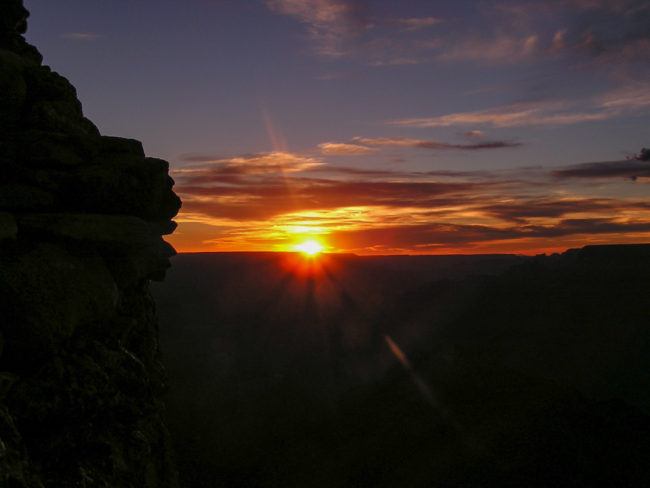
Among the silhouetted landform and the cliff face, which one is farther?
the silhouetted landform

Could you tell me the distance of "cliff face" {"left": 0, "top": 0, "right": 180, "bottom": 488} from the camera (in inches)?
403

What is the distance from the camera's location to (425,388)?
3319 cm

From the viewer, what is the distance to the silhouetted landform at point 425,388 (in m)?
23.3

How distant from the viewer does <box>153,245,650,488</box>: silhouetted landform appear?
23266 millimetres

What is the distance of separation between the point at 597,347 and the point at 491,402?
1476 inches

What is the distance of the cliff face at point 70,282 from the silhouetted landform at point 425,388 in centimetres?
1116

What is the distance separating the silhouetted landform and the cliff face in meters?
11.2

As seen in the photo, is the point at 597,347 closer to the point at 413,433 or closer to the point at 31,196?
the point at 413,433

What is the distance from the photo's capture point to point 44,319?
10.6 metres

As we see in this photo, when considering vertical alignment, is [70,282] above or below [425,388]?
above

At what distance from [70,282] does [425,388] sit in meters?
27.4

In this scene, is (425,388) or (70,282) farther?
(425,388)

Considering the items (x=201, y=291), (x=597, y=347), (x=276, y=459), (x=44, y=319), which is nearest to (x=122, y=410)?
(x=44, y=319)

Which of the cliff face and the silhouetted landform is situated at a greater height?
the cliff face
